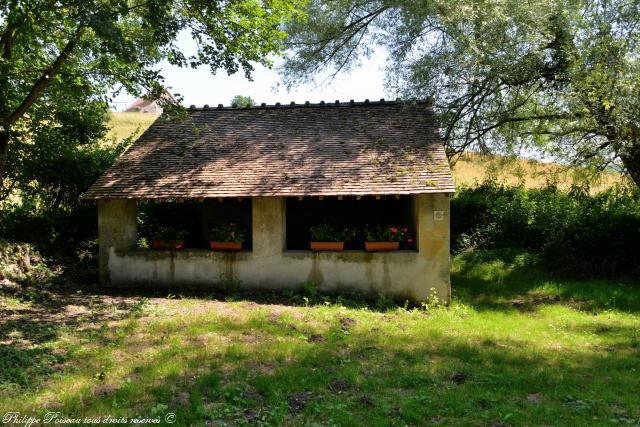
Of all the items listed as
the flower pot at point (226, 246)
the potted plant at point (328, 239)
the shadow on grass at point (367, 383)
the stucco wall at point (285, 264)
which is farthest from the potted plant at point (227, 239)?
the shadow on grass at point (367, 383)

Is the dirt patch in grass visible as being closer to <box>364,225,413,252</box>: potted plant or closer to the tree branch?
<box>364,225,413,252</box>: potted plant

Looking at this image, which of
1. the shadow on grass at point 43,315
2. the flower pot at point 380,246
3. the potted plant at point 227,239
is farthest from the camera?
the potted plant at point 227,239

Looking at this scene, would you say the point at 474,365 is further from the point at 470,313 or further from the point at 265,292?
→ the point at 265,292

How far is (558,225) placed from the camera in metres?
13.6

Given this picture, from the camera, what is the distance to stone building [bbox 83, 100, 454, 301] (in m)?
10.0

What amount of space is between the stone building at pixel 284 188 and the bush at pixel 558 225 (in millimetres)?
3882

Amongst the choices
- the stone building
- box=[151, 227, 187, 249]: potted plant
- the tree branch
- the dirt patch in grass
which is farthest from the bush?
the tree branch

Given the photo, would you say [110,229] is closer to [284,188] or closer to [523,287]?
[284,188]

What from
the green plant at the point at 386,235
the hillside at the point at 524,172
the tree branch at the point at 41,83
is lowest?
the green plant at the point at 386,235

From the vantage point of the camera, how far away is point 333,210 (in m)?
13.5

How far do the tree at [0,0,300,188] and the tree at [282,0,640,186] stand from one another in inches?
143

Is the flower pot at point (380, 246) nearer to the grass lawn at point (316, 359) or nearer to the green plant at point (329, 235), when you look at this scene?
the green plant at point (329, 235)

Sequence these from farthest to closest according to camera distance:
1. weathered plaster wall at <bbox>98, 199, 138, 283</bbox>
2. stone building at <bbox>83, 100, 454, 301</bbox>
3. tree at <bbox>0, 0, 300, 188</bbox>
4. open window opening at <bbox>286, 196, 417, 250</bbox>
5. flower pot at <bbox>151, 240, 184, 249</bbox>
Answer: open window opening at <bbox>286, 196, 417, 250</bbox> < flower pot at <bbox>151, 240, 184, 249</bbox> < weathered plaster wall at <bbox>98, 199, 138, 283</bbox> < stone building at <bbox>83, 100, 454, 301</bbox> < tree at <bbox>0, 0, 300, 188</bbox>

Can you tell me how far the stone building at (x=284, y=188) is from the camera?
10.0 m
